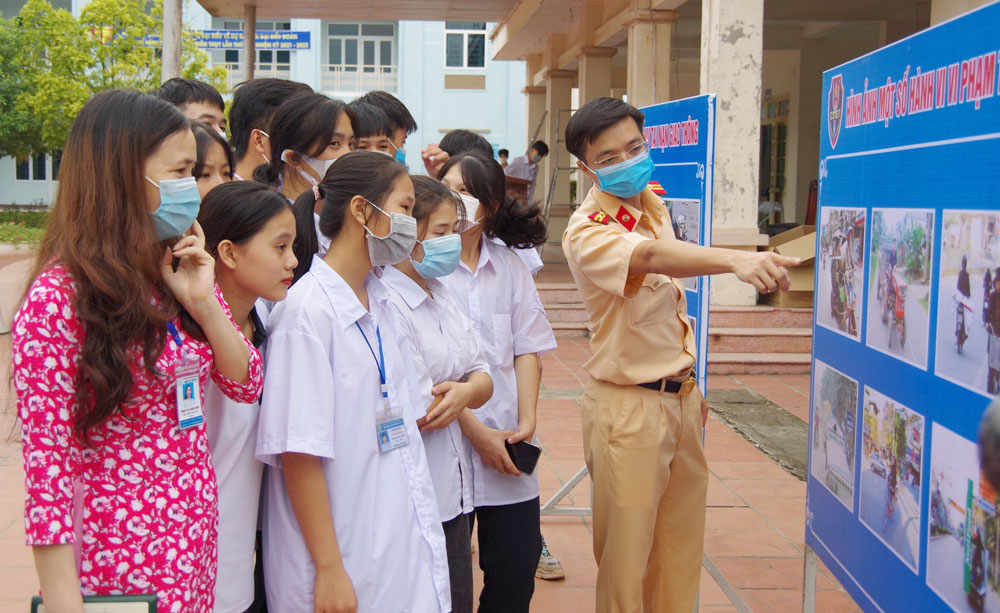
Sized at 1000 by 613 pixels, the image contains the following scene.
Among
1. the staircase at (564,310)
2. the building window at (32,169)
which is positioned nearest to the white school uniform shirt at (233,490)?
the staircase at (564,310)

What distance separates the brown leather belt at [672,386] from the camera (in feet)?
8.85

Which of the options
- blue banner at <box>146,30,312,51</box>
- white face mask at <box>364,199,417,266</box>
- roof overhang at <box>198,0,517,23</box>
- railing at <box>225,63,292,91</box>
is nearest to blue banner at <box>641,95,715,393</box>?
white face mask at <box>364,199,417,266</box>

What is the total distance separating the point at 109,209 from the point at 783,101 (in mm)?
16492

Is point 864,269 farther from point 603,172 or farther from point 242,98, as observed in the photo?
point 242,98

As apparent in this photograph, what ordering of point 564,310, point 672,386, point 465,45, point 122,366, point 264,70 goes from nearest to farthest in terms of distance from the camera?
point 122,366, point 672,386, point 564,310, point 465,45, point 264,70

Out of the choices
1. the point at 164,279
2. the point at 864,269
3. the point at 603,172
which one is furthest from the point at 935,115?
the point at 164,279

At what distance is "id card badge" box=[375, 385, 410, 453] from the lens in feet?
6.55

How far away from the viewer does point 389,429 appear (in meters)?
2.01

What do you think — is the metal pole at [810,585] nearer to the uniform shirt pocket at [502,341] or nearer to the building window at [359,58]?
the uniform shirt pocket at [502,341]

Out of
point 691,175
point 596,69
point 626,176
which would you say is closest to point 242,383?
point 626,176

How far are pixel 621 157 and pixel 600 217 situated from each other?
0.19 m

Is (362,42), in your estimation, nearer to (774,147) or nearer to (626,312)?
(774,147)

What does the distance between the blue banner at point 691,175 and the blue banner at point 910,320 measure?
0.46 m

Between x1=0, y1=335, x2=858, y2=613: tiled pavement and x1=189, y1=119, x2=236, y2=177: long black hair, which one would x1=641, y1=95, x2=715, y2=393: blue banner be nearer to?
x1=0, y1=335, x2=858, y2=613: tiled pavement
